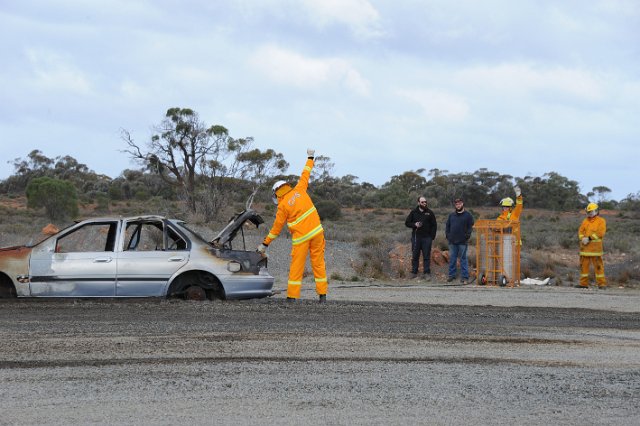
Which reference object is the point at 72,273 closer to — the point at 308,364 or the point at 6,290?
the point at 6,290

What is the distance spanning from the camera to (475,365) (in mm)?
8352

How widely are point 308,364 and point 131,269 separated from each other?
519 cm

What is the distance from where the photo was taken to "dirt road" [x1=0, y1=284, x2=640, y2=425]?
255 inches

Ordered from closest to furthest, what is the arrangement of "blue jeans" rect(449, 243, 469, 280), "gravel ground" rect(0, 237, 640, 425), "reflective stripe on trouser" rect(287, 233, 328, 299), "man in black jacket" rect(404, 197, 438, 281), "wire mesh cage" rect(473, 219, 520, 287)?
1. "gravel ground" rect(0, 237, 640, 425)
2. "reflective stripe on trouser" rect(287, 233, 328, 299)
3. "wire mesh cage" rect(473, 219, 520, 287)
4. "blue jeans" rect(449, 243, 469, 280)
5. "man in black jacket" rect(404, 197, 438, 281)

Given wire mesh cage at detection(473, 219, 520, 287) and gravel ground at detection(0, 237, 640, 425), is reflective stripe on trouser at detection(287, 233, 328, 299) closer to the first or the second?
gravel ground at detection(0, 237, 640, 425)

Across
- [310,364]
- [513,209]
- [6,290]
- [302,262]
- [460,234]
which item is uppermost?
[513,209]

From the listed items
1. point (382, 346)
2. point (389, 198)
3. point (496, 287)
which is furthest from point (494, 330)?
point (389, 198)

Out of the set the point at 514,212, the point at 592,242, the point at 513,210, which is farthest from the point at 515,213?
the point at 592,242

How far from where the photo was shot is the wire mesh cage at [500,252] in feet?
65.9

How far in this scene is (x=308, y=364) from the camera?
8211 mm

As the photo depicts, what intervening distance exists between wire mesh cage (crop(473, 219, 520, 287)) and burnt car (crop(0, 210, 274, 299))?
27.6ft

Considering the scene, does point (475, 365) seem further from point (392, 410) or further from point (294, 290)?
point (294, 290)

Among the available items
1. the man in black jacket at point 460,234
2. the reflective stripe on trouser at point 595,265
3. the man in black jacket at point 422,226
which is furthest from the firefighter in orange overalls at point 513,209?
the reflective stripe on trouser at point 595,265

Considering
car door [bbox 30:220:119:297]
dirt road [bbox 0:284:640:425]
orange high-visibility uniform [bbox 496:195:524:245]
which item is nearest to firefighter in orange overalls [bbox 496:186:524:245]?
orange high-visibility uniform [bbox 496:195:524:245]
